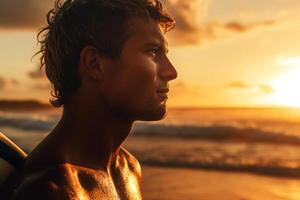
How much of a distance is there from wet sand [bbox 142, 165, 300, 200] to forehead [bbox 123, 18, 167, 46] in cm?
614

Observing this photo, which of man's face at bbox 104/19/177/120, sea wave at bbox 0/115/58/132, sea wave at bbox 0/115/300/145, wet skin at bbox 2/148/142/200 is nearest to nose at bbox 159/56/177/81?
man's face at bbox 104/19/177/120

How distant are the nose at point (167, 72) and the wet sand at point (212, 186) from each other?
611 cm

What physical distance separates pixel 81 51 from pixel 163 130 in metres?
19.3

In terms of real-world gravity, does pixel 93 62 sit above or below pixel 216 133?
above

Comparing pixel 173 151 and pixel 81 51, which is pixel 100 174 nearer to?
pixel 81 51

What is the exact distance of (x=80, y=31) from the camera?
212cm

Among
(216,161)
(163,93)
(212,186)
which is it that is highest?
(163,93)

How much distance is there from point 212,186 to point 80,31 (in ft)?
24.5

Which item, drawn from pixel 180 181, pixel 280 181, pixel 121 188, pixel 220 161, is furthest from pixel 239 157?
pixel 121 188

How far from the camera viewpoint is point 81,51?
6.96 feet

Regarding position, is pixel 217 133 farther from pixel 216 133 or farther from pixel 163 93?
pixel 163 93

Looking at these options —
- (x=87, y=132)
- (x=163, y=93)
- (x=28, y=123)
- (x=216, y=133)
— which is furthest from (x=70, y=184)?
(x=28, y=123)

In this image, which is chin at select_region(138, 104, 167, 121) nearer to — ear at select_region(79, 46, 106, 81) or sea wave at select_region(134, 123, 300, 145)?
ear at select_region(79, 46, 106, 81)

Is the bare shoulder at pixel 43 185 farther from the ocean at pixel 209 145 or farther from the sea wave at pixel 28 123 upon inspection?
the sea wave at pixel 28 123
